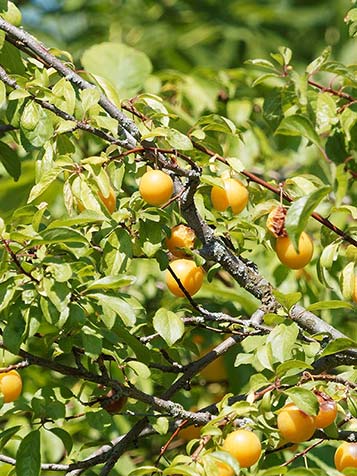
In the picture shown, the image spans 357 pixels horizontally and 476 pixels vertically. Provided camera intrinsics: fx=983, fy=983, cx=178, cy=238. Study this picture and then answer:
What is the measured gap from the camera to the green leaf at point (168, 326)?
4.49ft

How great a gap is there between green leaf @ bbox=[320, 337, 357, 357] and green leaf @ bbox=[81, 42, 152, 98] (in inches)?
44.6

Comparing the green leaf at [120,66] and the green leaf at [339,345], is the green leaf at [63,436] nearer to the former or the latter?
the green leaf at [339,345]

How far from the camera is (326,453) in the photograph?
6.03 feet

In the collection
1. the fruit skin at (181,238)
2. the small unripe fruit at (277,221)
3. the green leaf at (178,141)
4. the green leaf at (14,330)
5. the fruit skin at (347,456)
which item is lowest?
the fruit skin at (347,456)

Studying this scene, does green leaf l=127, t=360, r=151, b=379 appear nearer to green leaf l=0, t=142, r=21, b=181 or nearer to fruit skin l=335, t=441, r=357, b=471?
fruit skin l=335, t=441, r=357, b=471

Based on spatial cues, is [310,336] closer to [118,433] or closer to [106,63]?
[118,433]

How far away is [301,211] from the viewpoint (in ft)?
3.59

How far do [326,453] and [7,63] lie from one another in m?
0.92

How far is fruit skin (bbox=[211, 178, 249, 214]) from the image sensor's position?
4.66 ft

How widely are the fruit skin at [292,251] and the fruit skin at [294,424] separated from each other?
0.24 meters

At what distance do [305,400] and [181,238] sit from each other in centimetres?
32

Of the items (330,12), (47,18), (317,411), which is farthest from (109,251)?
(330,12)

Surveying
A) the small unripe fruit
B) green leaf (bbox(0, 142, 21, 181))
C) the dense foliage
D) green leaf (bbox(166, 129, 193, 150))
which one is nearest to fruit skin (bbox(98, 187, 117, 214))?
the dense foliage

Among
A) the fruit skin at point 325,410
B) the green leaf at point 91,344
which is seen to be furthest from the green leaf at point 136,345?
the fruit skin at point 325,410
